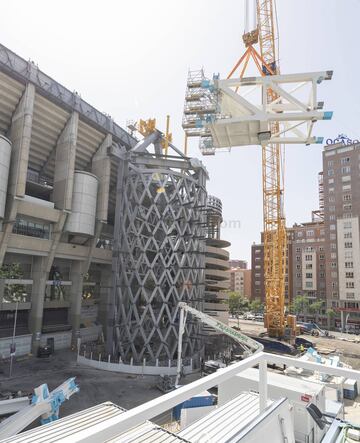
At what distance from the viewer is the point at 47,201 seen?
46.8 m

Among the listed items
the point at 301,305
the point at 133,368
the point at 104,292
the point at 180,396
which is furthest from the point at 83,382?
the point at 301,305

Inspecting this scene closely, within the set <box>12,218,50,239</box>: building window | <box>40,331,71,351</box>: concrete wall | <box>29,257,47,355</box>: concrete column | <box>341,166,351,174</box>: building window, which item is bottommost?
<box>40,331,71,351</box>: concrete wall

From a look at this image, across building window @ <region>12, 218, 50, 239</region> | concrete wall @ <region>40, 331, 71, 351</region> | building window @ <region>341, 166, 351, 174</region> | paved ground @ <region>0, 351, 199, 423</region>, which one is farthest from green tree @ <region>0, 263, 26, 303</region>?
building window @ <region>341, 166, 351, 174</region>

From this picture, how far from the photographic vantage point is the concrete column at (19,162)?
3938 cm

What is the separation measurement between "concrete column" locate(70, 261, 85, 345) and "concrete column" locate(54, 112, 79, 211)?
11.3 meters

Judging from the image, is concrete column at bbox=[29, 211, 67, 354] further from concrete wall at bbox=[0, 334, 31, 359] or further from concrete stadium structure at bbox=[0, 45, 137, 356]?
concrete wall at bbox=[0, 334, 31, 359]

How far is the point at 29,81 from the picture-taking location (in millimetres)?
40000

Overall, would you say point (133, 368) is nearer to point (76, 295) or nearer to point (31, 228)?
point (76, 295)

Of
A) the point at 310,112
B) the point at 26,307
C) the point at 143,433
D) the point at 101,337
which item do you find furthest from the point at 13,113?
the point at 143,433

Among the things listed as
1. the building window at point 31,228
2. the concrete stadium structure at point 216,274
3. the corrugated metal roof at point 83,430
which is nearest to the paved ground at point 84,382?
the building window at point 31,228

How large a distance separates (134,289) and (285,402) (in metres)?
45.4

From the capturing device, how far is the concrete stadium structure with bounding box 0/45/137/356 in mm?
40031

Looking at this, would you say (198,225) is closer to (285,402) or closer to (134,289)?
(134,289)

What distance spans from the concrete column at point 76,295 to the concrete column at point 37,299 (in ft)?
20.2
